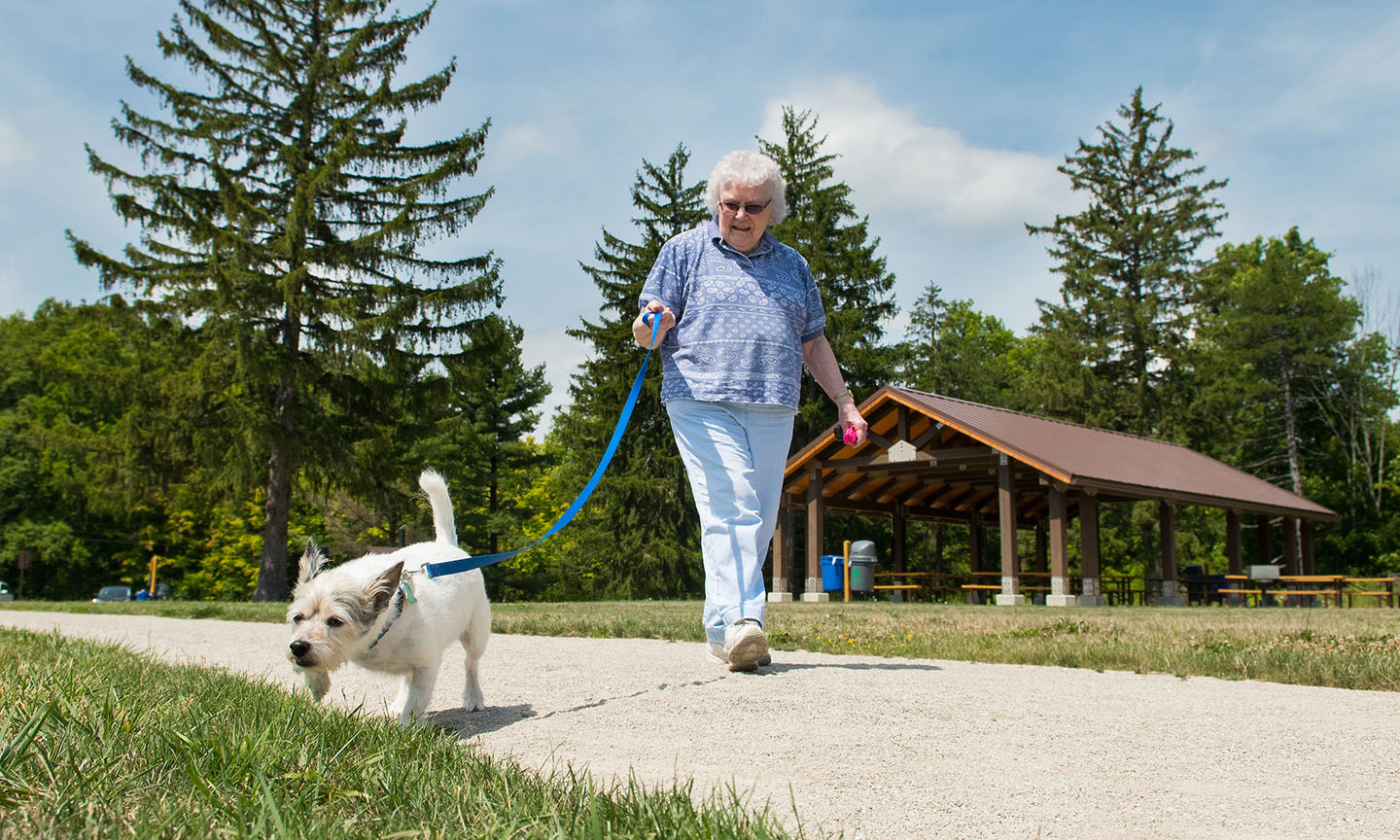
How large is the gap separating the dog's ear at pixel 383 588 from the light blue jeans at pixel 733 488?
1.46 meters

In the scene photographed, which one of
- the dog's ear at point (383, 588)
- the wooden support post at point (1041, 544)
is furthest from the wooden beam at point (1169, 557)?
the dog's ear at point (383, 588)

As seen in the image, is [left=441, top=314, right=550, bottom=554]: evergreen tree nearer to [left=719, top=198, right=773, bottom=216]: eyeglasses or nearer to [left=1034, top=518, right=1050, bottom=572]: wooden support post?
[left=1034, top=518, right=1050, bottom=572]: wooden support post

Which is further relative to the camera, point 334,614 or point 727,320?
point 727,320

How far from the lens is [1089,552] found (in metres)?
22.8

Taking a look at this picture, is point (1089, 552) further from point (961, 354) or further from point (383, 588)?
point (961, 354)

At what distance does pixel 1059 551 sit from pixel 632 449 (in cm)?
2178

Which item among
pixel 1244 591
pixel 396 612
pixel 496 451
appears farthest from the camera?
pixel 496 451

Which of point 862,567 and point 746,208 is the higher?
point 746,208

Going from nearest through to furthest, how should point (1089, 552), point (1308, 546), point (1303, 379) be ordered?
point (1089, 552)
point (1308, 546)
point (1303, 379)

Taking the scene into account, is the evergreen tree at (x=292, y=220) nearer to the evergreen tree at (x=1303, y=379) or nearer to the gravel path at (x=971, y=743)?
the gravel path at (x=971, y=743)

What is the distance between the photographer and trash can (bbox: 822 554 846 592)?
25.1 m

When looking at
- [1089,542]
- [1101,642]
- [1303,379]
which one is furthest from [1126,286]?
[1101,642]

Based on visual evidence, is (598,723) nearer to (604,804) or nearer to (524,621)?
(604,804)

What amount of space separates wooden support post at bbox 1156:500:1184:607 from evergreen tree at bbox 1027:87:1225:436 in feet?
60.7
